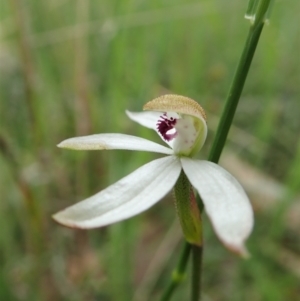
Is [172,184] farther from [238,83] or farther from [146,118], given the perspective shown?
[146,118]

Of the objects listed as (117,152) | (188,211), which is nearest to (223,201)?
(188,211)

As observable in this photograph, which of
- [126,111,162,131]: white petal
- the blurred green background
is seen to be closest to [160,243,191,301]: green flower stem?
[126,111,162,131]: white petal

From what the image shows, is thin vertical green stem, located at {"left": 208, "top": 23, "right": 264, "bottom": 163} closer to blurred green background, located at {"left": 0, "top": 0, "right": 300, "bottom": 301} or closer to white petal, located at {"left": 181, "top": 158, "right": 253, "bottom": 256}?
white petal, located at {"left": 181, "top": 158, "right": 253, "bottom": 256}

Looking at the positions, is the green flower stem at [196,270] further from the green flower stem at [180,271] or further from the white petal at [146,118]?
the white petal at [146,118]

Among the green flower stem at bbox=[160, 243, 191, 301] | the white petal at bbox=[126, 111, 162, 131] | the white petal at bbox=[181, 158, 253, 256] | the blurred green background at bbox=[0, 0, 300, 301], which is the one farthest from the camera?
the blurred green background at bbox=[0, 0, 300, 301]

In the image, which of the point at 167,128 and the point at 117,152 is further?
the point at 117,152

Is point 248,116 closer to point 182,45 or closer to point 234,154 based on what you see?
point 234,154
